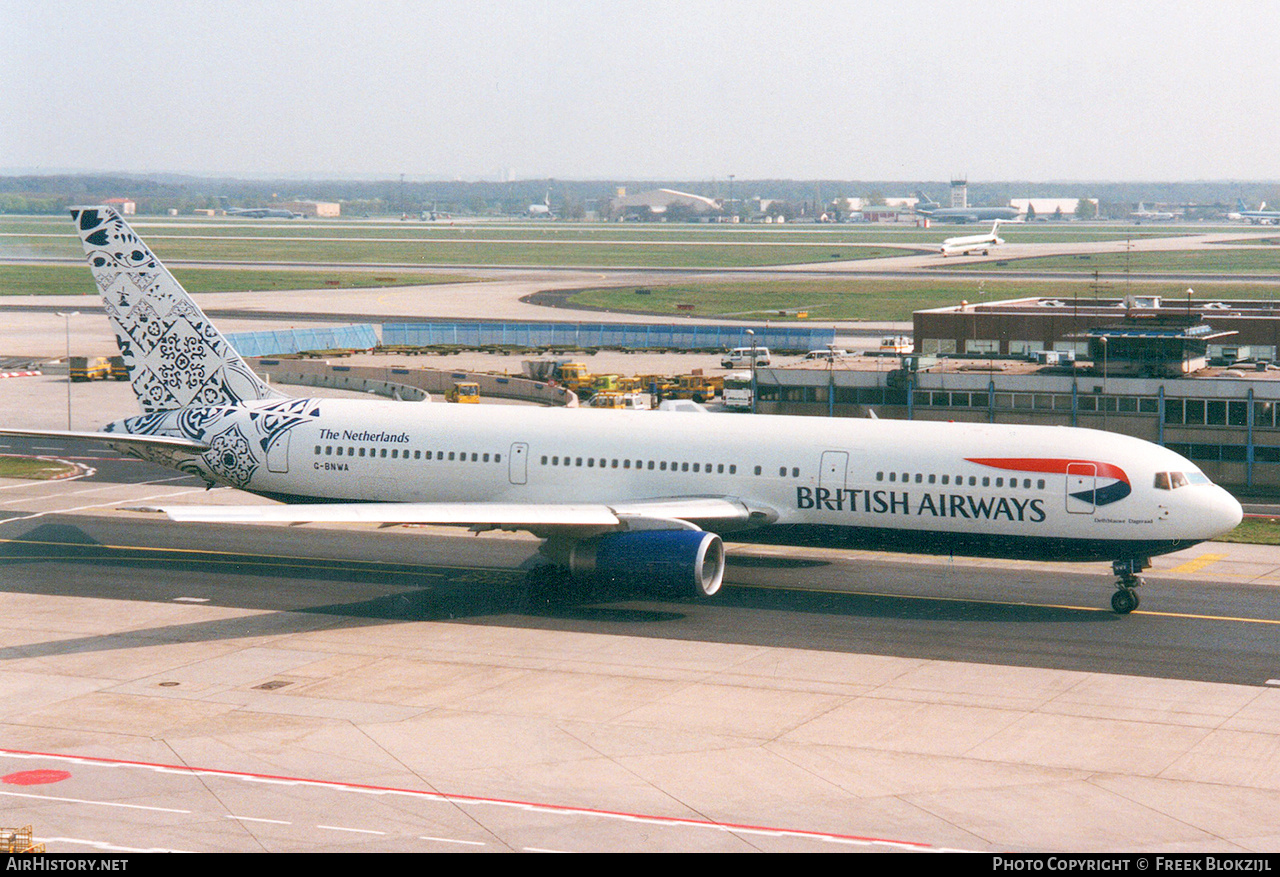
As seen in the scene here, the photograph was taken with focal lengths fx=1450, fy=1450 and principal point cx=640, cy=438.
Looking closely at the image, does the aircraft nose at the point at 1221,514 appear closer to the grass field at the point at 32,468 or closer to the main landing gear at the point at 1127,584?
the main landing gear at the point at 1127,584

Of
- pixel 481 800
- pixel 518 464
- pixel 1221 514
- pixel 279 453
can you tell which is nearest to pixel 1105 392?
pixel 1221 514

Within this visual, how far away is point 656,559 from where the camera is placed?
4006 cm

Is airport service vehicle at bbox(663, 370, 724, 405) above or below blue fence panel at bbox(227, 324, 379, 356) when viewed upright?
below

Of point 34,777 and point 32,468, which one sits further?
point 32,468

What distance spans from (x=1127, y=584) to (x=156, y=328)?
A: 32.4m

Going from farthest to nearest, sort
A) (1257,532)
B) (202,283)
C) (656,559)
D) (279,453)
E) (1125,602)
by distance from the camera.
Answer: (202,283) < (1257,532) < (279,453) < (1125,602) < (656,559)

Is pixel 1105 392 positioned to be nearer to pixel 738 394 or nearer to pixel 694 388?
pixel 738 394

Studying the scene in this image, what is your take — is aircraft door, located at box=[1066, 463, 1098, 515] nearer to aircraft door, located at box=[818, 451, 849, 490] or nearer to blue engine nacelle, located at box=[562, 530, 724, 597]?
aircraft door, located at box=[818, 451, 849, 490]

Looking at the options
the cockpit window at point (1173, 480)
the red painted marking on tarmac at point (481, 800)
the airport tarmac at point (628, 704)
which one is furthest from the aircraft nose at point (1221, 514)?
the red painted marking on tarmac at point (481, 800)

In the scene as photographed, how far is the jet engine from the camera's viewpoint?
131 feet

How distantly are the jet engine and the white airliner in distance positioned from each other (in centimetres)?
6

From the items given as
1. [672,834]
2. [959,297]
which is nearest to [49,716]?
[672,834]

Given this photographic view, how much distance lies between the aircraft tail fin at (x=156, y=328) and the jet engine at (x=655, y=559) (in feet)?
50.0

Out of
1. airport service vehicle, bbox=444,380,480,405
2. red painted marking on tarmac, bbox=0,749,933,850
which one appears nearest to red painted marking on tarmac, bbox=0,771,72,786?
red painted marking on tarmac, bbox=0,749,933,850
